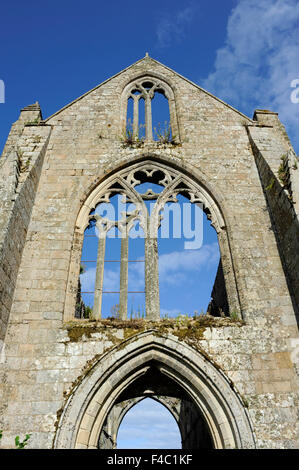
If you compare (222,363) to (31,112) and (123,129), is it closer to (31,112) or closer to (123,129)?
(123,129)

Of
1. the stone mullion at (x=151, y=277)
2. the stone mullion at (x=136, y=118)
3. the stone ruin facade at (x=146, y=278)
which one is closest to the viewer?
the stone ruin facade at (x=146, y=278)

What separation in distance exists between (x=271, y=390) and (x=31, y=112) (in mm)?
7804

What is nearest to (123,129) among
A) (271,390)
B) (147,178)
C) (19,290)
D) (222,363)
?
(147,178)

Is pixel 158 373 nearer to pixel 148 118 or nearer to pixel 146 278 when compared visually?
pixel 146 278

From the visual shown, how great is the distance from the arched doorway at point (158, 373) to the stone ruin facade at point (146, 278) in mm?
17

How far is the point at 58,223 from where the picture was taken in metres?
7.12

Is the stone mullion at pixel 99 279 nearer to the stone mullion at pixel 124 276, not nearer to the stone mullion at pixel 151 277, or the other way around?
the stone mullion at pixel 124 276

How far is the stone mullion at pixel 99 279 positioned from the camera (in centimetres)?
648

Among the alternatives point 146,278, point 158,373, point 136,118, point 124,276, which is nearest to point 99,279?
point 124,276

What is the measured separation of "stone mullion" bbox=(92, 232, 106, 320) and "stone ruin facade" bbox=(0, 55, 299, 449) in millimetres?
21

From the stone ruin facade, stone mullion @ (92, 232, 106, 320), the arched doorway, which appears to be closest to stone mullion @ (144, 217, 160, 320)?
the stone ruin facade

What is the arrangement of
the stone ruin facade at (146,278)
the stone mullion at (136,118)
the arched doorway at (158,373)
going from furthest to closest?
the stone mullion at (136,118) < the stone ruin facade at (146,278) < the arched doorway at (158,373)

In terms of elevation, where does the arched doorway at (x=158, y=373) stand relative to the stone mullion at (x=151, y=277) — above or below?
below

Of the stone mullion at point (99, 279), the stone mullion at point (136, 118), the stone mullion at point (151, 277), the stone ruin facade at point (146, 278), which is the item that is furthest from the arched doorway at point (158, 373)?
the stone mullion at point (136, 118)
